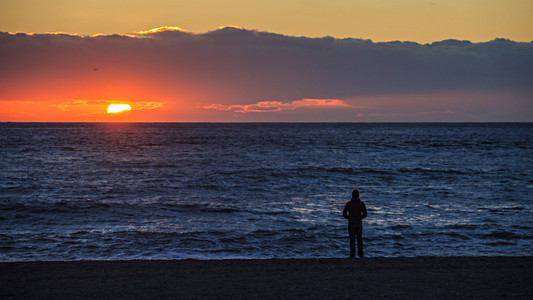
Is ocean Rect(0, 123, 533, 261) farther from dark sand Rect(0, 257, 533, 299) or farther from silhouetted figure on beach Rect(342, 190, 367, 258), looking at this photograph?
dark sand Rect(0, 257, 533, 299)

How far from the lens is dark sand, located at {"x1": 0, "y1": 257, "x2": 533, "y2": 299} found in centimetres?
920

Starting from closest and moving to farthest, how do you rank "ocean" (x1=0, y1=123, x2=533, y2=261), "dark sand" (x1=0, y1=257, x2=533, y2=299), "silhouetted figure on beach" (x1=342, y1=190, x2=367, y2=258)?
"dark sand" (x1=0, y1=257, x2=533, y2=299) → "silhouetted figure on beach" (x1=342, y1=190, x2=367, y2=258) → "ocean" (x1=0, y1=123, x2=533, y2=261)

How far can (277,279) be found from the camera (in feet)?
33.7

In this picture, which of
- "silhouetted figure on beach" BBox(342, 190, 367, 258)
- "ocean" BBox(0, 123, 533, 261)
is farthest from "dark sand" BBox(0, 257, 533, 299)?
"ocean" BBox(0, 123, 533, 261)

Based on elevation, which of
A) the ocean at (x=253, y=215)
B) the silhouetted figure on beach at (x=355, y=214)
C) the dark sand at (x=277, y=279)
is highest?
the silhouetted figure on beach at (x=355, y=214)

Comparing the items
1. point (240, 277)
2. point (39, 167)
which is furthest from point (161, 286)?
point (39, 167)

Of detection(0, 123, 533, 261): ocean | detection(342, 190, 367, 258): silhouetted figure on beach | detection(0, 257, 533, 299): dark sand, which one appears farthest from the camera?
detection(0, 123, 533, 261): ocean

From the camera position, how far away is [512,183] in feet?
106

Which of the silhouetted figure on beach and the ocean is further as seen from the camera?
the ocean

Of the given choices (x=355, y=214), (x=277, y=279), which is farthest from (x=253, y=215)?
(x=277, y=279)

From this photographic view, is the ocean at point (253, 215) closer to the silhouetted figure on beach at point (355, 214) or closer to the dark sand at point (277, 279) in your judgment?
the silhouetted figure on beach at point (355, 214)

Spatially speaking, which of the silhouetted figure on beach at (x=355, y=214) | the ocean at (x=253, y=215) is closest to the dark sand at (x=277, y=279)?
the silhouetted figure on beach at (x=355, y=214)

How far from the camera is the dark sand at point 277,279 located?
30.2 feet

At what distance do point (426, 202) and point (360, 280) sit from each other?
15.5 m
